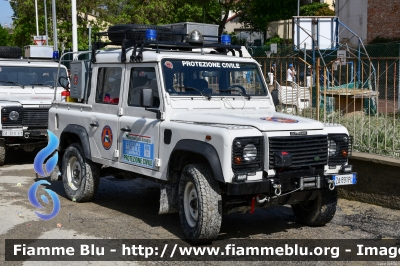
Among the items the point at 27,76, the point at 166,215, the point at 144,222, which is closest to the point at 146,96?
the point at 144,222

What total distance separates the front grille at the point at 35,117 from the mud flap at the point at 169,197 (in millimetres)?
5735

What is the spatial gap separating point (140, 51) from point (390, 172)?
3827mm

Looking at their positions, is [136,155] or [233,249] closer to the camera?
[233,249]

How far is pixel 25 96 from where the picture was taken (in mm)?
12656

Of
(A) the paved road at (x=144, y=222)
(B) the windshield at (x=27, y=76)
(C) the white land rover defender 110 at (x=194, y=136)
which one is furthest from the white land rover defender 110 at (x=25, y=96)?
(C) the white land rover defender 110 at (x=194, y=136)

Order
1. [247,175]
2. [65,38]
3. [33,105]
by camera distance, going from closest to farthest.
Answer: [247,175] < [33,105] < [65,38]

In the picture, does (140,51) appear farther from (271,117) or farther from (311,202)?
(311,202)

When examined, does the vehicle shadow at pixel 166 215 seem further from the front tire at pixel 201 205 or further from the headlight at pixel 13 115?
the headlight at pixel 13 115

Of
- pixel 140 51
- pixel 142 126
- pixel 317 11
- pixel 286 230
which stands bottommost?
pixel 286 230

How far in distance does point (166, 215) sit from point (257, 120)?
7.51ft

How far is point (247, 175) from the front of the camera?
611 cm

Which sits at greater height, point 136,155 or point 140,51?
point 140,51

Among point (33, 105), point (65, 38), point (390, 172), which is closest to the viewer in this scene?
point (390, 172)

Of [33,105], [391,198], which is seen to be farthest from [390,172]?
[33,105]
